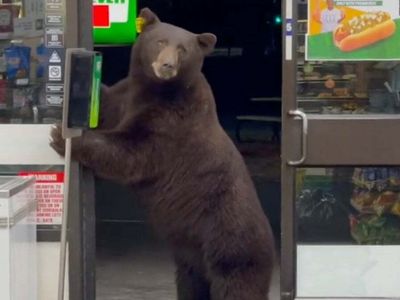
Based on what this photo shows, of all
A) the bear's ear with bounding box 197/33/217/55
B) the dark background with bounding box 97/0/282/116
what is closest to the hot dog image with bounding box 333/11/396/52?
the bear's ear with bounding box 197/33/217/55

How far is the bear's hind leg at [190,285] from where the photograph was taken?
233 inches

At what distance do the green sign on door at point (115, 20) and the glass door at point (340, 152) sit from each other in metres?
0.87

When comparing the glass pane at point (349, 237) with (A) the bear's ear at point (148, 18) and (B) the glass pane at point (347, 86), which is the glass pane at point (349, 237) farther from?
(A) the bear's ear at point (148, 18)

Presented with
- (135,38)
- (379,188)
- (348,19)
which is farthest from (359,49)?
(135,38)

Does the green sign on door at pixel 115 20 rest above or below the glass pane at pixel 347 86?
above

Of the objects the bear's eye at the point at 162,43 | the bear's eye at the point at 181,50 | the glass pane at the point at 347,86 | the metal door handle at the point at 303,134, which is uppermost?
the bear's eye at the point at 162,43

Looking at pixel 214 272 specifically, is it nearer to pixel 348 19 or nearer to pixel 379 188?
pixel 379 188

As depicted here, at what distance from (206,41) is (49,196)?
119 cm

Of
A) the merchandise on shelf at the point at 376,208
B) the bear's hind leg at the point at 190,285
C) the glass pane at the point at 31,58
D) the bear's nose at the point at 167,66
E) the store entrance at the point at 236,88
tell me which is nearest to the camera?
the bear's nose at the point at 167,66

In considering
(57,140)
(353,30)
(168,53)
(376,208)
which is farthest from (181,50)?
(376,208)

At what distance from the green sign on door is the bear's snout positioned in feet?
1.81

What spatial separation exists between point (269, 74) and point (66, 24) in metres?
13.6

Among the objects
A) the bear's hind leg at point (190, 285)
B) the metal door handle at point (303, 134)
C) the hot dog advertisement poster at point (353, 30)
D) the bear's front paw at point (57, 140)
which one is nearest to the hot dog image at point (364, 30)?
the hot dog advertisement poster at point (353, 30)

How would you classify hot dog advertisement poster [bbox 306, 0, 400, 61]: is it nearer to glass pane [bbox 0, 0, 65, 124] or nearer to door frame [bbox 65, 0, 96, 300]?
door frame [bbox 65, 0, 96, 300]
